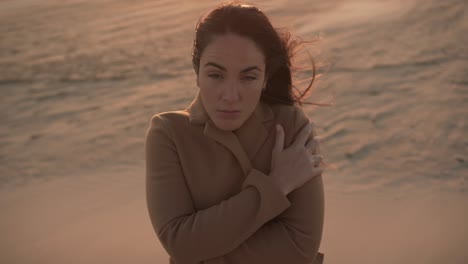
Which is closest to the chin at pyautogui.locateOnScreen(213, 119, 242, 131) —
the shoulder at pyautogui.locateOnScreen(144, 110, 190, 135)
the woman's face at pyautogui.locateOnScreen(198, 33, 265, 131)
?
the woman's face at pyautogui.locateOnScreen(198, 33, 265, 131)

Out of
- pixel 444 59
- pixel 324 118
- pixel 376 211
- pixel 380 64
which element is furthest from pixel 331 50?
pixel 376 211

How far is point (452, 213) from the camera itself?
11.7ft

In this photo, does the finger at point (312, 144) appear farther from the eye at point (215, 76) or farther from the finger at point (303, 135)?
the eye at point (215, 76)

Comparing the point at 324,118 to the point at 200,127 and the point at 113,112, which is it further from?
the point at 200,127

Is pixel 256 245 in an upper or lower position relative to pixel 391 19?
upper

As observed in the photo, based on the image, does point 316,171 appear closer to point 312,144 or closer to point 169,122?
point 312,144

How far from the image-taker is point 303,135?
205cm

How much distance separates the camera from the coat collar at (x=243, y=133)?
2.00 metres

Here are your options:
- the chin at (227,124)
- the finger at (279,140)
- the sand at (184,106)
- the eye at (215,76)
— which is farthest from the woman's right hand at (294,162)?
the sand at (184,106)

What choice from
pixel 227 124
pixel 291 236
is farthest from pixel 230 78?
pixel 291 236

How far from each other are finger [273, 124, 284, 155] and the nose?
0.69 ft

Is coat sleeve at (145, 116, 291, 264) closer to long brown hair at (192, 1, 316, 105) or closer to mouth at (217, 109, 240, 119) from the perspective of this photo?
mouth at (217, 109, 240, 119)

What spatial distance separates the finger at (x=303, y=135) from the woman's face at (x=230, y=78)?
0.62 feet

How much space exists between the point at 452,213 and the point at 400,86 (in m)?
2.03
